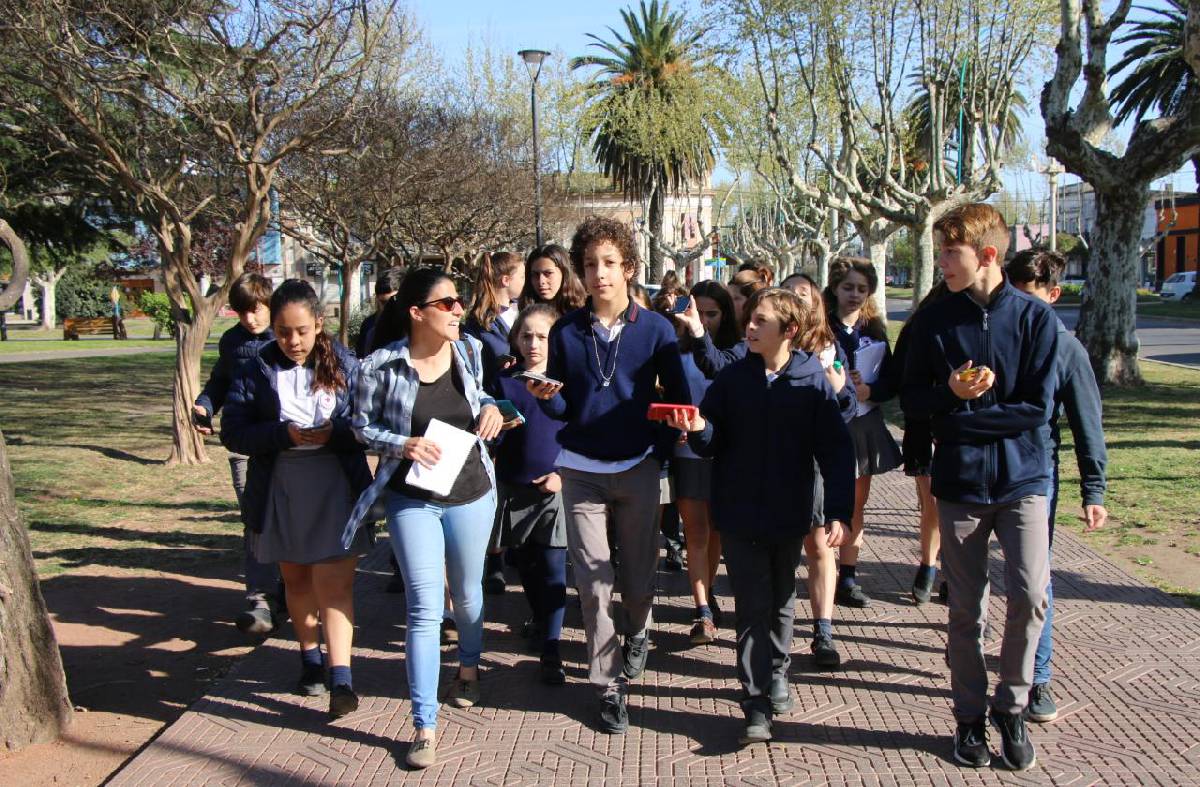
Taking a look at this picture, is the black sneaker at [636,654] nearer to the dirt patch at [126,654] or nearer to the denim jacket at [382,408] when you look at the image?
the denim jacket at [382,408]

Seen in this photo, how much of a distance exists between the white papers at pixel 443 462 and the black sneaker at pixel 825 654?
1916 millimetres

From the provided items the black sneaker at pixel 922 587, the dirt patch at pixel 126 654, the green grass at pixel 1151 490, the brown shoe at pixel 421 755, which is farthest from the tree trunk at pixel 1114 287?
the brown shoe at pixel 421 755

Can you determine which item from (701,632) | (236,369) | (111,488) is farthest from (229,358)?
(111,488)

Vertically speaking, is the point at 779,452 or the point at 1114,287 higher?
the point at 1114,287

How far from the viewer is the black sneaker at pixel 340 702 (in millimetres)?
4480

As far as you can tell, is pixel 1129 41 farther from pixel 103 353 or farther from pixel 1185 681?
pixel 1185 681

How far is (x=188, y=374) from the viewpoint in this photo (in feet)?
38.4

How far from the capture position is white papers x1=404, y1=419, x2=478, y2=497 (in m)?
4.04

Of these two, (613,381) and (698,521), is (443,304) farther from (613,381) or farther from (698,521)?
(698,521)

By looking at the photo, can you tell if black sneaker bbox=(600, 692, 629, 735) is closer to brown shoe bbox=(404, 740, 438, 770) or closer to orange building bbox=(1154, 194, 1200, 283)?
brown shoe bbox=(404, 740, 438, 770)

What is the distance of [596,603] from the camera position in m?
4.36

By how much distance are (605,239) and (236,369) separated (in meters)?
2.47

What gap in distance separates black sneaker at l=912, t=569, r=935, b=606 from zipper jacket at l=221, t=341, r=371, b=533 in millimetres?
3090

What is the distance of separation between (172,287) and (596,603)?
9084 mm
